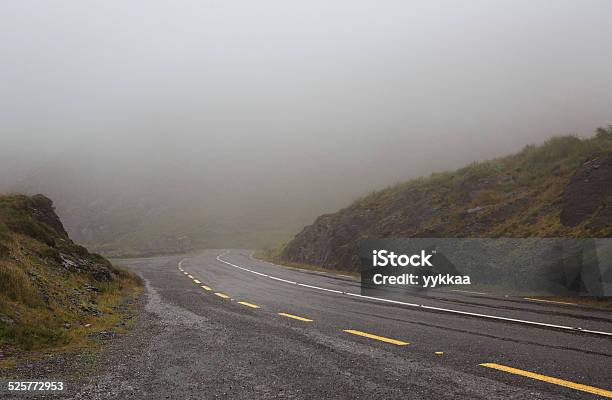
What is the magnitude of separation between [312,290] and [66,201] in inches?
4505

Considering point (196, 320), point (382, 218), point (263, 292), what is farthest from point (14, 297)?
point (382, 218)

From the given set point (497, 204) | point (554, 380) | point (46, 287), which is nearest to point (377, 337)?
point (554, 380)

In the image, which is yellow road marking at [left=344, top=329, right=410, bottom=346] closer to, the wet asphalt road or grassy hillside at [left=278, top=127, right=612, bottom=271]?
the wet asphalt road

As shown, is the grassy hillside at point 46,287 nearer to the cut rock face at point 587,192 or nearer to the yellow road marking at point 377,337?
the yellow road marking at point 377,337

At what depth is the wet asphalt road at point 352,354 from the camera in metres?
4.60

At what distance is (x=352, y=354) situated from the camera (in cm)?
607

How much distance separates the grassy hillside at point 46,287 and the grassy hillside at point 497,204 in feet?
45.9

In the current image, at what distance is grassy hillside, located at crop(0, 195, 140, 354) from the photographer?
23.5 feet

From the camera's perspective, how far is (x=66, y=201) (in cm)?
11156

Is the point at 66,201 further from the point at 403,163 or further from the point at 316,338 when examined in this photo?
the point at 316,338

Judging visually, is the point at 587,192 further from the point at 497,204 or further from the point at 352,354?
the point at 352,354

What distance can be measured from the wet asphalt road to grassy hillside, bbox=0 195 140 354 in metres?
1.14

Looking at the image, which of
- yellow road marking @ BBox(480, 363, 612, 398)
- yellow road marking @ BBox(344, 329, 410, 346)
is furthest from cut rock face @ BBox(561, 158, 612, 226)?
yellow road marking @ BBox(480, 363, 612, 398)

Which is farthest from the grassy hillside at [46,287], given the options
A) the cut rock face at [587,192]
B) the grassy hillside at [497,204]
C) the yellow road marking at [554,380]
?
the cut rock face at [587,192]
